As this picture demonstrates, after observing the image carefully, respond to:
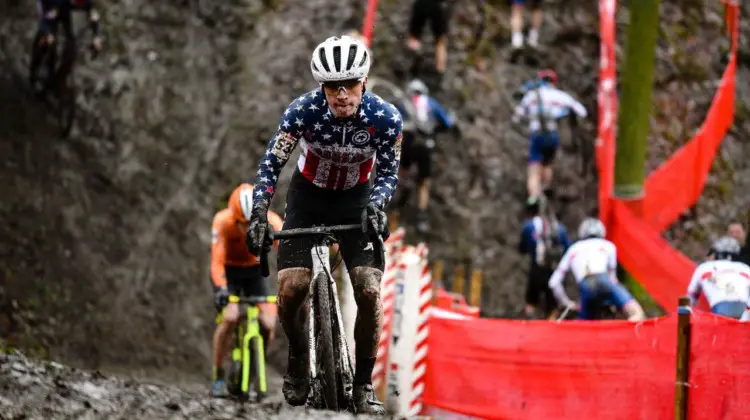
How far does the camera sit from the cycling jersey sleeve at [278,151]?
7598 millimetres

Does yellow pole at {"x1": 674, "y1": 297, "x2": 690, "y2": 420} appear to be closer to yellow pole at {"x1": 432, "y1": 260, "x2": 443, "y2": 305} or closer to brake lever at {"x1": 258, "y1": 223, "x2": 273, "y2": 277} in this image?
brake lever at {"x1": 258, "y1": 223, "x2": 273, "y2": 277}

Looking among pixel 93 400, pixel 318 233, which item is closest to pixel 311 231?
pixel 318 233

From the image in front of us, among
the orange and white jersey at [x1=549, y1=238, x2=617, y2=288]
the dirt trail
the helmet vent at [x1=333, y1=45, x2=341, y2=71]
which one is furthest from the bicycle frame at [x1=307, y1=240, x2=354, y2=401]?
the orange and white jersey at [x1=549, y1=238, x2=617, y2=288]

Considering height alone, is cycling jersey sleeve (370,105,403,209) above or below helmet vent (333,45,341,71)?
below

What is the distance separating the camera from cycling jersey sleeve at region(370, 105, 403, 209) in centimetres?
766

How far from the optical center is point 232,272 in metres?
11.6

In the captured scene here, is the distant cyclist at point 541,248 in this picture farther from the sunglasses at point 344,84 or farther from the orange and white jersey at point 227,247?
the sunglasses at point 344,84

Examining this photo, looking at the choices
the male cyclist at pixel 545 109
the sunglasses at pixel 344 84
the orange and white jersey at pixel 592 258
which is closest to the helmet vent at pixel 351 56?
the sunglasses at pixel 344 84

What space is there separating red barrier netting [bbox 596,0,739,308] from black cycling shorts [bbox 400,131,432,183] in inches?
104

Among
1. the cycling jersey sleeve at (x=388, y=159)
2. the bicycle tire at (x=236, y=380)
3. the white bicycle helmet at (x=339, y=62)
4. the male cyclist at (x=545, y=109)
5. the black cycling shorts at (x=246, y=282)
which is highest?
the male cyclist at (x=545, y=109)

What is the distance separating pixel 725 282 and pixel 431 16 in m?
10.2

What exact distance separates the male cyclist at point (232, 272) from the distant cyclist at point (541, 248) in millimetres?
5565

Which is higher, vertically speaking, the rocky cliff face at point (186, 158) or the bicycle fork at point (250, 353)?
the rocky cliff face at point (186, 158)

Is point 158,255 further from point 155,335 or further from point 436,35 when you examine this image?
point 436,35
